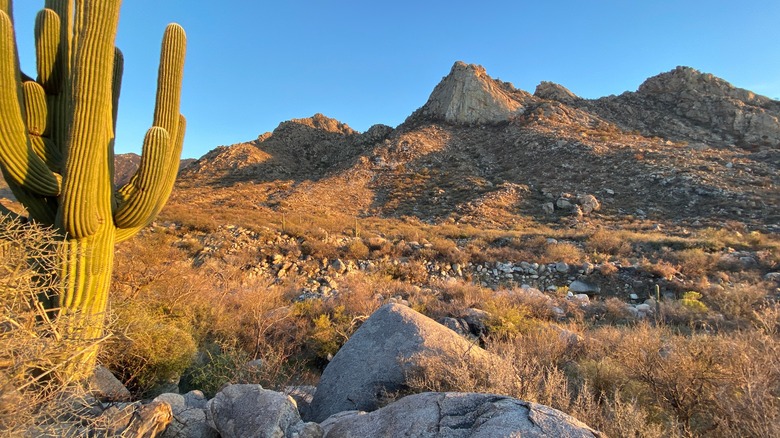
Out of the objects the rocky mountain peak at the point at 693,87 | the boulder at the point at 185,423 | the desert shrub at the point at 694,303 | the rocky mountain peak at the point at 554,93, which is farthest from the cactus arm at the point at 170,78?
the rocky mountain peak at the point at 693,87

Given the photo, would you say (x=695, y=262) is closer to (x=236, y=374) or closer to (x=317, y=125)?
(x=236, y=374)

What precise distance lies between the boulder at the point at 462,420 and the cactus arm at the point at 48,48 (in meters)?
4.54

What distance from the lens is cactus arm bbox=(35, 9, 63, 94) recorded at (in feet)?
13.1

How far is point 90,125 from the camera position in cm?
350

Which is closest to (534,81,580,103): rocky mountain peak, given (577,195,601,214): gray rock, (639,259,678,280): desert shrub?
A: (577,195,601,214): gray rock

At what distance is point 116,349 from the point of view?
371 cm

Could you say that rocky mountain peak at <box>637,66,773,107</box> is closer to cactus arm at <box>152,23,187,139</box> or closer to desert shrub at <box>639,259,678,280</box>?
desert shrub at <box>639,259,678,280</box>

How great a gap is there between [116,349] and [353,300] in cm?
361

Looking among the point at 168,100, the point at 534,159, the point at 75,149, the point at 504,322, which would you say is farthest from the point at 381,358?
the point at 534,159

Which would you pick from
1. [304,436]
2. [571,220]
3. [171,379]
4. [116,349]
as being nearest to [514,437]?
[304,436]

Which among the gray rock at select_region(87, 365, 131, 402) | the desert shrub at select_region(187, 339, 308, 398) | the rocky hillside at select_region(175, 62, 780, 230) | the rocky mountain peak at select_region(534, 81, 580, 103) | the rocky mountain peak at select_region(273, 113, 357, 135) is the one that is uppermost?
the rocky mountain peak at select_region(534, 81, 580, 103)

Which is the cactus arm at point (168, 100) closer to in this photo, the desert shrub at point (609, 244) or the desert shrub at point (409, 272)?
the desert shrub at point (409, 272)

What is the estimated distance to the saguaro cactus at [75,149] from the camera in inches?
134

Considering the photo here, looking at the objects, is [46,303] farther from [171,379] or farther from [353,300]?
[353,300]
